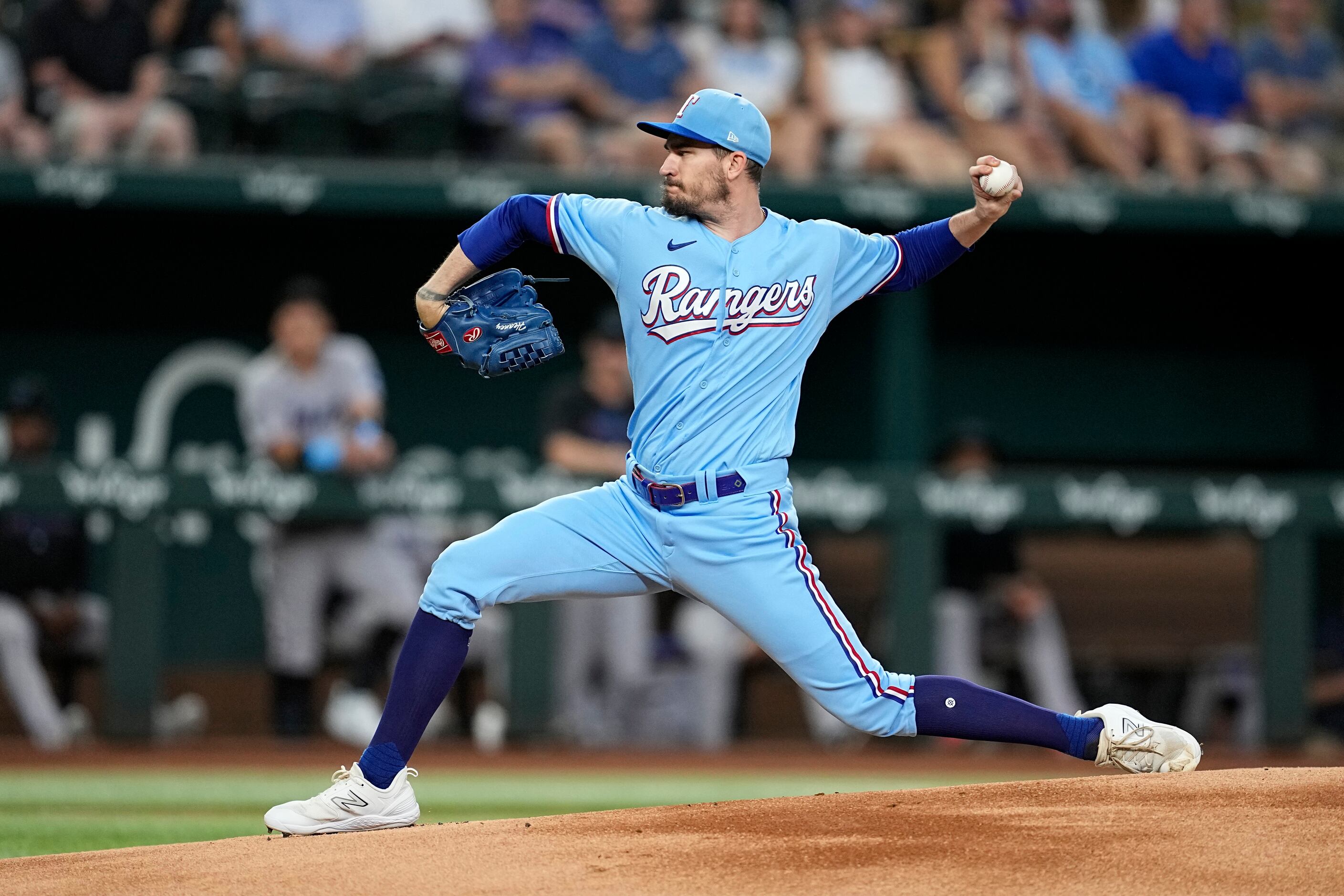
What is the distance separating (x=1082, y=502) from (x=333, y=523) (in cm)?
350

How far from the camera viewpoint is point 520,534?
156 inches

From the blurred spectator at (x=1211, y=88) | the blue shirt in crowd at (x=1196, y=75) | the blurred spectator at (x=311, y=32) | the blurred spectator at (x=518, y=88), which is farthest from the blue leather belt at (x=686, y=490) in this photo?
the blue shirt in crowd at (x=1196, y=75)

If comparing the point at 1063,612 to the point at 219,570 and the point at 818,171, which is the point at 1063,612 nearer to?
the point at 818,171

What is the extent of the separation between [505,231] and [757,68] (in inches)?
210

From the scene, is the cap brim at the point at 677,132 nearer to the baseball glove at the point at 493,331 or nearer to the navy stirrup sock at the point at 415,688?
the baseball glove at the point at 493,331

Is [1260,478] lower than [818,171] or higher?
lower

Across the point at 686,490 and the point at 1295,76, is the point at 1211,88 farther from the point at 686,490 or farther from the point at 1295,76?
the point at 686,490

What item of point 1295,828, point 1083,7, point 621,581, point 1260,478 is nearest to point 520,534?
point 621,581

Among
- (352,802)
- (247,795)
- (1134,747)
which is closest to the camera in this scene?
(352,802)

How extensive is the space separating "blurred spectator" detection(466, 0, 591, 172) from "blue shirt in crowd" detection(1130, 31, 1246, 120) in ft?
10.6

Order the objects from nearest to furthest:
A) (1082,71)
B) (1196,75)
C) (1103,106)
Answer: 1. (1103,106)
2. (1082,71)
3. (1196,75)

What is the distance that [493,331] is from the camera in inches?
160

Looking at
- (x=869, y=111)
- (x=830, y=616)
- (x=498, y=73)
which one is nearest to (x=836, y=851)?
(x=830, y=616)

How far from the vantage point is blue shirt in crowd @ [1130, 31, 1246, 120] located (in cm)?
949
